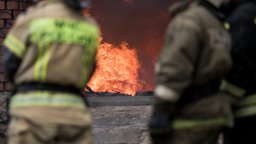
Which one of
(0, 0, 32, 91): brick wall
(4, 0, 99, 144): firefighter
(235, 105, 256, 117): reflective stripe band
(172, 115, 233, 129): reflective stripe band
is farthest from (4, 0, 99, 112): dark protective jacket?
(0, 0, 32, 91): brick wall

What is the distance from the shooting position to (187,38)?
127 inches

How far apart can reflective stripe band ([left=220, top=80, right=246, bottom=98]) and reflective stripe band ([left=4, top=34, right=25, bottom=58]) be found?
55.7 inches

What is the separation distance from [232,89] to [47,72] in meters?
1.35

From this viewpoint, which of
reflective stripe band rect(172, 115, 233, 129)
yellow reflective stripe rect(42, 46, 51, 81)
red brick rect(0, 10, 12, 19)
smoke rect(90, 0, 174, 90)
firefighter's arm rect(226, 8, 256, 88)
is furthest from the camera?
smoke rect(90, 0, 174, 90)

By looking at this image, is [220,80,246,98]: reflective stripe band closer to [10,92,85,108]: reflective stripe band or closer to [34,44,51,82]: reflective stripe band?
[10,92,85,108]: reflective stripe band

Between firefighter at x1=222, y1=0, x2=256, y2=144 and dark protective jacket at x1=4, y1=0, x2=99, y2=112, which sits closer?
dark protective jacket at x1=4, y1=0, x2=99, y2=112

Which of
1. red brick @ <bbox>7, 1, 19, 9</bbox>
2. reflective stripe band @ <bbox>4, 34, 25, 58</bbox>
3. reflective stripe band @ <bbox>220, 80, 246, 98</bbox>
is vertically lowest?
reflective stripe band @ <bbox>220, 80, 246, 98</bbox>

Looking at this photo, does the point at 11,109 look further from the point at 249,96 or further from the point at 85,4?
the point at 249,96

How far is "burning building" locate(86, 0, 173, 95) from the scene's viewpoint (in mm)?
7465

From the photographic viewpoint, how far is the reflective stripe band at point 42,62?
319 cm

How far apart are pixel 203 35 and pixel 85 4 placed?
0.87 metres

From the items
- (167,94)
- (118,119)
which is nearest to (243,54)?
(167,94)

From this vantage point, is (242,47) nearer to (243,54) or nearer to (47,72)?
(243,54)

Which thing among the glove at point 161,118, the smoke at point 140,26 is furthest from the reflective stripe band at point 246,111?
the smoke at point 140,26
